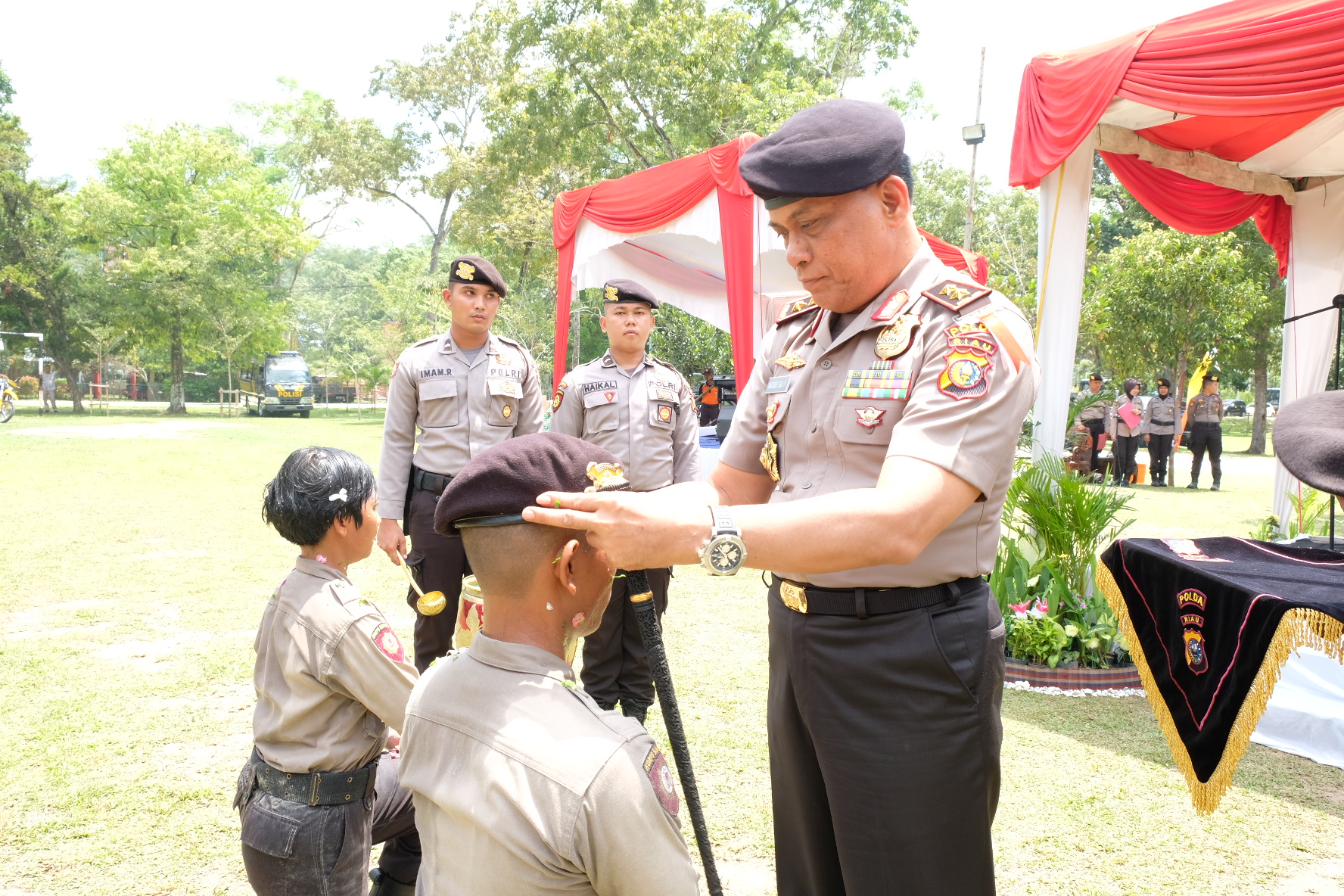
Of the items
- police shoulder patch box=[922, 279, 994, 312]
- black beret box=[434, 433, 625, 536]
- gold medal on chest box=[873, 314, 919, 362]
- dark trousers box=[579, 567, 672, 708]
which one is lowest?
dark trousers box=[579, 567, 672, 708]

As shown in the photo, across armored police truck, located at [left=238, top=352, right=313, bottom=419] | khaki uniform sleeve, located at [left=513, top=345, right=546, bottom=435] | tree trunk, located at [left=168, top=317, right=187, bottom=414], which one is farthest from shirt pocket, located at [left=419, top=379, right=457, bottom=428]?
tree trunk, located at [left=168, top=317, right=187, bottom=414]

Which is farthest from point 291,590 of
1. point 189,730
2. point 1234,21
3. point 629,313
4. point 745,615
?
point 1234,21

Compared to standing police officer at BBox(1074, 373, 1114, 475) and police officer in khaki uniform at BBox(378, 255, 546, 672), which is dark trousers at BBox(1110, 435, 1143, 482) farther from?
police officer in khaki uniform at BBox(378, 255, 546, 672)

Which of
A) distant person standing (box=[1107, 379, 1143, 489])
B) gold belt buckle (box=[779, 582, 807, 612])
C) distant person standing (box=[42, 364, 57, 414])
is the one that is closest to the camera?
gold belt buckle (box=[779, 582, 807, 612])

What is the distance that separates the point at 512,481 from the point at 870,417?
67 cm

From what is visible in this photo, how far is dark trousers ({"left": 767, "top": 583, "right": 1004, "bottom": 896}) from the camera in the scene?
1.63m

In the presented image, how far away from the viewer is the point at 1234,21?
16.0 ft

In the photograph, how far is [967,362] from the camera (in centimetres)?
152

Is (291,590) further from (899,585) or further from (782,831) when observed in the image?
(899,585)

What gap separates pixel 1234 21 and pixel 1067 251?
1.46m

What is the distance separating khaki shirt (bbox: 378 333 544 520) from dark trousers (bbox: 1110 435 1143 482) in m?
13.1

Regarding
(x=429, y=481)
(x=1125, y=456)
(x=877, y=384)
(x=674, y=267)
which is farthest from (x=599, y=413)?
(x=1125, y=456)

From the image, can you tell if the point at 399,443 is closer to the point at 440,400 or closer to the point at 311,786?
the point at 440,400

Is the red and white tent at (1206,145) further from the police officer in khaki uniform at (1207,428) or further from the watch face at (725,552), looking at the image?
the police officer in khaki uniform at (1207,428)
